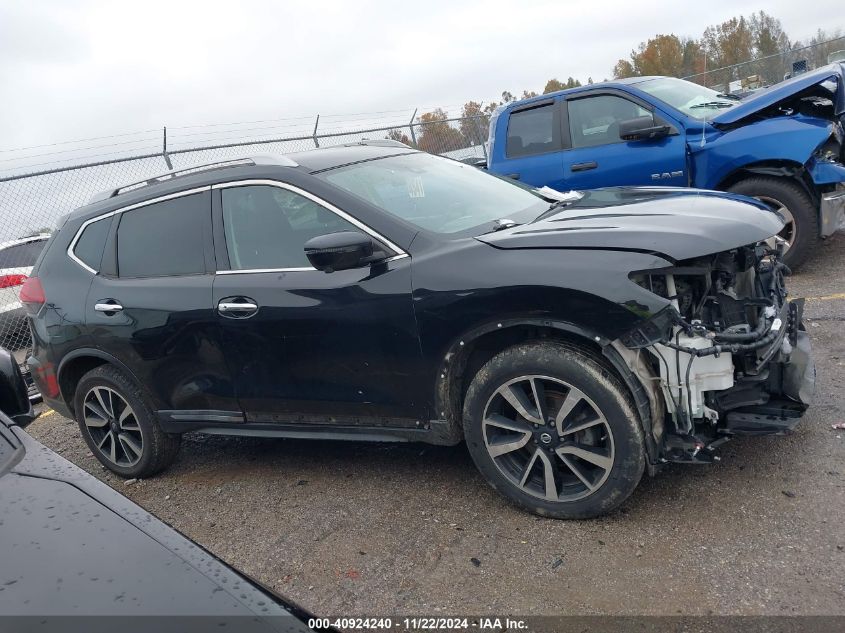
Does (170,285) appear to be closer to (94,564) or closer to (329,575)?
(329,575)

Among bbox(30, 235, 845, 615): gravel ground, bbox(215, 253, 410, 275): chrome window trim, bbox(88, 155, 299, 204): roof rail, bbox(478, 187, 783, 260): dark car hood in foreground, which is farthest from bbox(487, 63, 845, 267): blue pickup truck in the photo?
bbox(215, 253, 410, 275): chrome window trim

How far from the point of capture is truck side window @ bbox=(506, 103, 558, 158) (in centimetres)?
724

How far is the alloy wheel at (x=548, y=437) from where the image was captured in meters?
2.98

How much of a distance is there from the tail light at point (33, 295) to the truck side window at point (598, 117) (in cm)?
508

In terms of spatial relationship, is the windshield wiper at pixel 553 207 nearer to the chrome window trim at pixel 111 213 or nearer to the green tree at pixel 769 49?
the chrome window trim at pixel 111 213

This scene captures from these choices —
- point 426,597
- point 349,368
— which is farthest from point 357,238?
point 426,597

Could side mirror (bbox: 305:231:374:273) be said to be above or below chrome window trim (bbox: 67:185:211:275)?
below

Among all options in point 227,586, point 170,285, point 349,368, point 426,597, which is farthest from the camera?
point 170,285

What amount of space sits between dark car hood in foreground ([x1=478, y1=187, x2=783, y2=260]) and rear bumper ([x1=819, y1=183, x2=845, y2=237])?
9.56 ft

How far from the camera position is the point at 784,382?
3045mm

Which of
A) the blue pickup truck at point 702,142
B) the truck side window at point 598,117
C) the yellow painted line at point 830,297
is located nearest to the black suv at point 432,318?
the yellow painted line at point 830,297

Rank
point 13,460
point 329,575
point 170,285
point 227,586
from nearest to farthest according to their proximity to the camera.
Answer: point 227,586 < point 13,460 < point 329,575 < point 170,285

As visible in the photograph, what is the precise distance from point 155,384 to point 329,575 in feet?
5.57

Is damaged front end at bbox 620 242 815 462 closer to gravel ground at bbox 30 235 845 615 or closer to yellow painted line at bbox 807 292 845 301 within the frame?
gravel ground at bbox 30 235 845 615
